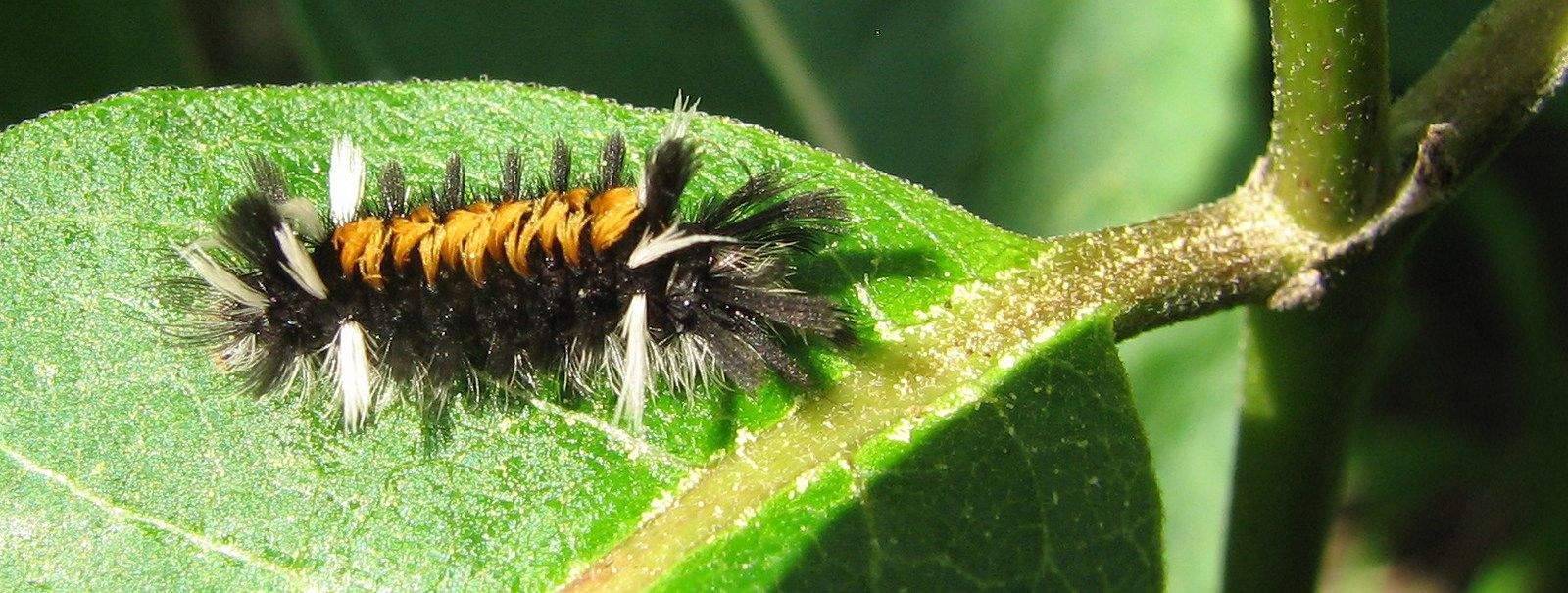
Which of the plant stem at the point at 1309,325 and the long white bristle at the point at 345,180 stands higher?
the plant stem at the point at 1309,325

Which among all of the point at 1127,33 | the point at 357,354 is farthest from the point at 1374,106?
the point at 1127,33

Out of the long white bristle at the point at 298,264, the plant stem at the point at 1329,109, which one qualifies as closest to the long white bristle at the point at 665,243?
the long white bristle at the point at 298,264

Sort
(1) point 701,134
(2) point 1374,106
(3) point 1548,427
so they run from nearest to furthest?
(2) point 1374,106 → (1) point 701,134 → (3) point 1548,427

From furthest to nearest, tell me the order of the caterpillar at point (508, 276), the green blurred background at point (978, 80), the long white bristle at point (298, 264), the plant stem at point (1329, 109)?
the green blurred background at point (978, 80), the long white bristle at point (298, 264), the caterpillar at point (508, 276), the plant stem at point (1329, 109)

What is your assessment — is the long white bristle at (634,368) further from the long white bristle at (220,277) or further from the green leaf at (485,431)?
the long white bristle at (220,277)

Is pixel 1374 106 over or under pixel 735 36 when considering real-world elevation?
under

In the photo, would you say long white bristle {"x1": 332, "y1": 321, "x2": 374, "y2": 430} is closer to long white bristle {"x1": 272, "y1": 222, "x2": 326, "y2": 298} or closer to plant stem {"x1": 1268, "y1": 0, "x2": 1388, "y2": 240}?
long white bristle {"x1": 272, "y1": 222, "x2": 326, "y2": 298}

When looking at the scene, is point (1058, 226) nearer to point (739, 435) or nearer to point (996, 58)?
point (996, 58)
